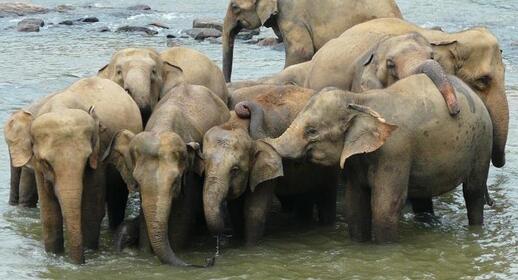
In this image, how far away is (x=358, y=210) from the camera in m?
8.90

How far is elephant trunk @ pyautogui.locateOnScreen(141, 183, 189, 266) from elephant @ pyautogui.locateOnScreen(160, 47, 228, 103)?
274cm

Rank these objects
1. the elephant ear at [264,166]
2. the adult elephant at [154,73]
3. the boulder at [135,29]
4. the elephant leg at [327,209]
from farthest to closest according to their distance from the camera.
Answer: the boulder at [135,29]
the adult elephant at [154,73]
the elephant leg at [327,209]
the elephant ear at [264,166]

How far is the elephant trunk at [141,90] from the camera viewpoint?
1001cm

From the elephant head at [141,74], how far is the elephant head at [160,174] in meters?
1.74

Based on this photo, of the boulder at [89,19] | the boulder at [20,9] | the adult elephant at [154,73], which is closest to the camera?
the adult elephant at [154,73]

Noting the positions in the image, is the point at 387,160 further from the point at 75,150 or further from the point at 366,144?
the point at 75,150

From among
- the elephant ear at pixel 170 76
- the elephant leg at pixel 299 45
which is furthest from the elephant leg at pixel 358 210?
the elephant leg at pixel 299 45


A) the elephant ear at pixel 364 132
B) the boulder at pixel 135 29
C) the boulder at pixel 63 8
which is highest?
the elephant ear at pixel 364 132

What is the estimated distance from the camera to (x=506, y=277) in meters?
8.27

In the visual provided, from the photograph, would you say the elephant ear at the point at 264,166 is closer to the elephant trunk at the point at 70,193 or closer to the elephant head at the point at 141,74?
the elephant trunk at the point at 70,193

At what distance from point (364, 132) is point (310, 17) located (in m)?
5.15

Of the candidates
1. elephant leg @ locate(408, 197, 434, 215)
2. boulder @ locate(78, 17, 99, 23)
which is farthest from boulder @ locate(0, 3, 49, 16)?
elephant leg @ locate(408, 197, 434, 215)

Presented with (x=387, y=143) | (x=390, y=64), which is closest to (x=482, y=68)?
(x=390, y=64)

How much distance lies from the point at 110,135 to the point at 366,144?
5.90 ft
